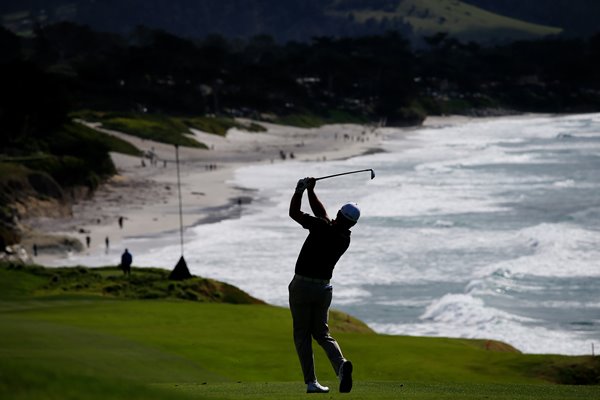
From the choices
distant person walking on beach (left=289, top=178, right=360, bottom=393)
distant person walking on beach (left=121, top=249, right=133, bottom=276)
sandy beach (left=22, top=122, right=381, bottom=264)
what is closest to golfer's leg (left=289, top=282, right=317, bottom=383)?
distant person walking on beach (left=289, top=178, right=360, bottom=393)

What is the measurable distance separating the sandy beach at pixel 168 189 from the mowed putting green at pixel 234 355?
25233mm

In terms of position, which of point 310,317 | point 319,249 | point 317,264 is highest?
point 319,249

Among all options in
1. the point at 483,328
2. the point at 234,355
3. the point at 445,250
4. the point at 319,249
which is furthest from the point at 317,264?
Result: the point at 445,250

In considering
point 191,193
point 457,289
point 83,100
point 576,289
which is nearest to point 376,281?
point 457,289

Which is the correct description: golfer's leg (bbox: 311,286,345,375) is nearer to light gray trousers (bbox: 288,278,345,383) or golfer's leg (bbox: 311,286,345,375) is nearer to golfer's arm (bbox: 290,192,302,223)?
light gray trousers (bbox: 288,278,345,383)

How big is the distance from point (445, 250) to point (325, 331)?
1621 inches

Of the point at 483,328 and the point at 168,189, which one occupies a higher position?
the point at 483,328

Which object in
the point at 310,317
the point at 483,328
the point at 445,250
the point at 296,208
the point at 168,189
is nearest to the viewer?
the point at 296,208

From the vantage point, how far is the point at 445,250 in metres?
51.6

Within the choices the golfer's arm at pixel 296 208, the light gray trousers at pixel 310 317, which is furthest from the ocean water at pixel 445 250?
the golfer's arm at pixel 296 208

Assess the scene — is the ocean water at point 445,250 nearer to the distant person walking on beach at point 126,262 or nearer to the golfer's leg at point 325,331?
the distant person walking on beach at point 126,262

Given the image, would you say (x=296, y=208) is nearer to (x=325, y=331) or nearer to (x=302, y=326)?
(x=302, y=326)

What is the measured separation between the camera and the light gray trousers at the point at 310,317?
10836 mm

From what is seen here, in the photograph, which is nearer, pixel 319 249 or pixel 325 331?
pixel 319 249
